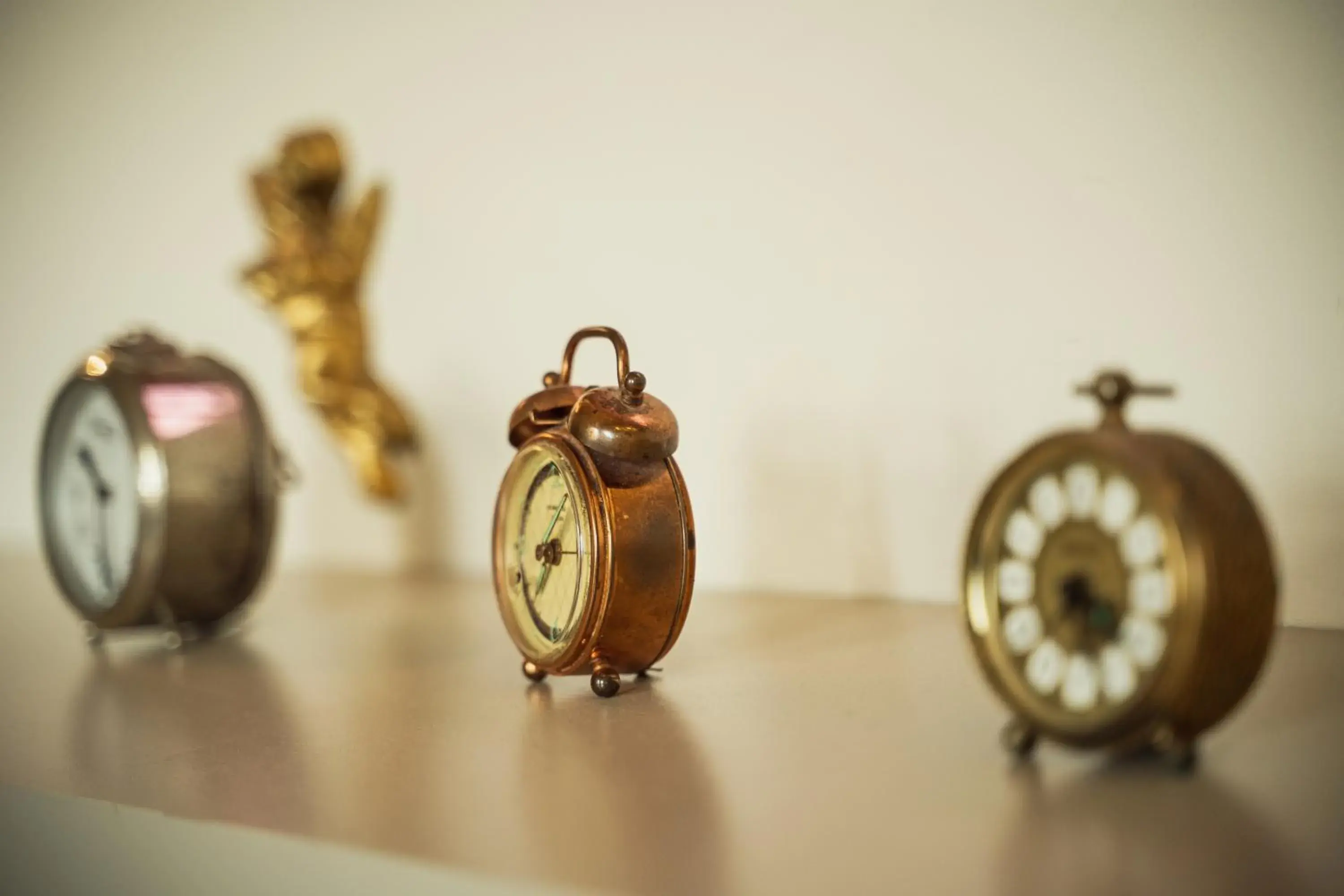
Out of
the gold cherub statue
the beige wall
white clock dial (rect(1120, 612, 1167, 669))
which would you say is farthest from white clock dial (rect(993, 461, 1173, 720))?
the gold cherub statue

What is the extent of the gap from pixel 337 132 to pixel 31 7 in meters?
1.06

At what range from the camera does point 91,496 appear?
1561 millimetres

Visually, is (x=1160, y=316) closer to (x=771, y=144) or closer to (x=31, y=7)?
(x=771, y=144)

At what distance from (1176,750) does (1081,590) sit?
0.12m

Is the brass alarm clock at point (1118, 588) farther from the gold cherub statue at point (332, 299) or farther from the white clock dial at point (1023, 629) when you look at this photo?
the gold cherub statue at point (332, 299)

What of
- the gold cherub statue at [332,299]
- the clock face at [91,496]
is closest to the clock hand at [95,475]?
the clock face at [91,496]

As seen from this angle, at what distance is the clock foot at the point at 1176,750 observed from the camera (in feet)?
2.73

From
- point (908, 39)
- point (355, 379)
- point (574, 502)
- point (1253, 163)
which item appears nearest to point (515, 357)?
point (355, 379)

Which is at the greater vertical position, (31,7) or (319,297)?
(31,7)

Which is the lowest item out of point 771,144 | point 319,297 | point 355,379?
point 355,379

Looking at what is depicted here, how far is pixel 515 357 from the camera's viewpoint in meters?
1.93

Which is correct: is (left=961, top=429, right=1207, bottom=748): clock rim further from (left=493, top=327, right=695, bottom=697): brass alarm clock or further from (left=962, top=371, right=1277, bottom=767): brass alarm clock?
(left=493, top=327, right=695, bottom=697): brass alarm clock

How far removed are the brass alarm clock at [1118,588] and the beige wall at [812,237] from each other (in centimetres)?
54

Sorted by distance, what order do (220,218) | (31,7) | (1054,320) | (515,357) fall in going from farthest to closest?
(31,7) → (220,218) → (515,357) → (1054,320)
